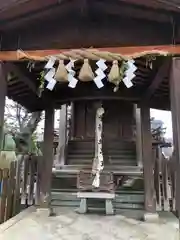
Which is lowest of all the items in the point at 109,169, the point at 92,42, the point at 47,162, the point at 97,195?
the point at 97,195

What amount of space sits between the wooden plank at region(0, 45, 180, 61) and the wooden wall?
17.9 feet

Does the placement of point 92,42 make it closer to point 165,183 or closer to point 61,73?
point 61,73

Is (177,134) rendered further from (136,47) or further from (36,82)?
(36,82)

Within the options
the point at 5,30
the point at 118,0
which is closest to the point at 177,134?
the point at 118,0

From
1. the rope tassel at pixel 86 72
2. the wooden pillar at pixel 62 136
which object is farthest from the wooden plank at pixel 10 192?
the wooden pillar at pixel 62 136

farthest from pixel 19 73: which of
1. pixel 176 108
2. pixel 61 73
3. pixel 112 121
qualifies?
pixel 112 121

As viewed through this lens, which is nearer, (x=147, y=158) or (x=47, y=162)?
(x=147, y=158)

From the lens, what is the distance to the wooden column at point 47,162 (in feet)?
17.9

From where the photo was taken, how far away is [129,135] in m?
9.02

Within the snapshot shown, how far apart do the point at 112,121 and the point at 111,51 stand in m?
5.71

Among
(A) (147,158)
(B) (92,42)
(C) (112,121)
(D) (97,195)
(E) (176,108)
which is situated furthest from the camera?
(C) (112,121)

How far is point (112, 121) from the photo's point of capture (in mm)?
8727

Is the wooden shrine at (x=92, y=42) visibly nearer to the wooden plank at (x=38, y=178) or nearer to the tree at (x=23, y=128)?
the wooden plank at (x=38, y=178)

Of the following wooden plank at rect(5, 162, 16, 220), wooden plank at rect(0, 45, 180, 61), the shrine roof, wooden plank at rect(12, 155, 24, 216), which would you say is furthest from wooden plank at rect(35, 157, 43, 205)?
wooden plank at rect(0, 45, 180, 61)
